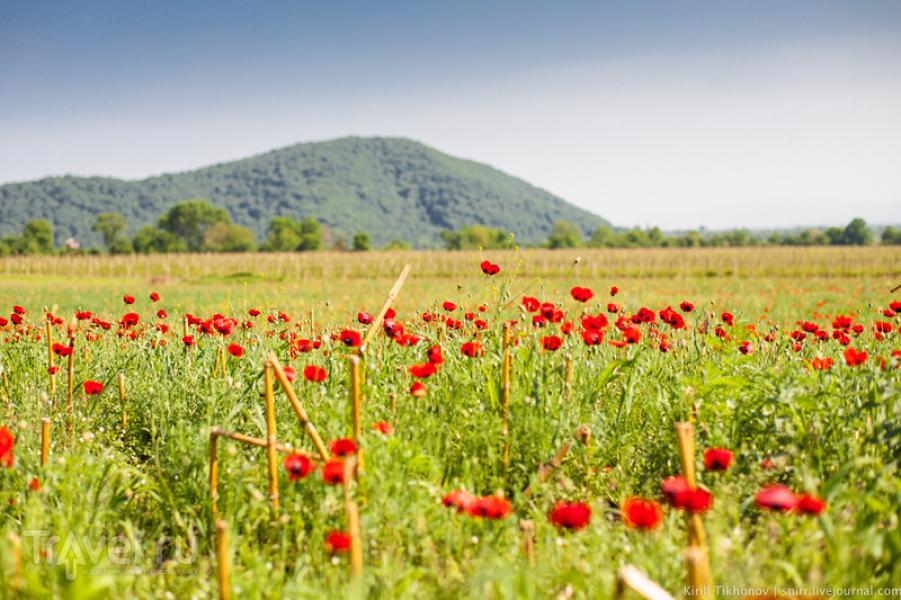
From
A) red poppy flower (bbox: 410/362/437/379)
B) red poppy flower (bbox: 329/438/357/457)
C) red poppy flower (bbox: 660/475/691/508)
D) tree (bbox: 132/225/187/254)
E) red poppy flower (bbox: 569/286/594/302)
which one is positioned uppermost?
tree (bbox: 132/225/187/254)

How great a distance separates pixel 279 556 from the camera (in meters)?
2.33

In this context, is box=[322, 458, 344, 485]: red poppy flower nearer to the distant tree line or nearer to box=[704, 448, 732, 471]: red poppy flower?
box=[704, 448, 732, 471]: red poppy flower

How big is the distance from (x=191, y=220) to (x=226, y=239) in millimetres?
9872

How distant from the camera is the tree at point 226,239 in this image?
112 m

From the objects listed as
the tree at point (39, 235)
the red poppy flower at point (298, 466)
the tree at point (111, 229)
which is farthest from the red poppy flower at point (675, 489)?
the tree at point (111, 229)

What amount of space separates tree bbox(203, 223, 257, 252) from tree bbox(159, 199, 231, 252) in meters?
3.60

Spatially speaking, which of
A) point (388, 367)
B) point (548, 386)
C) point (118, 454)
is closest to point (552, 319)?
point (548, 386)

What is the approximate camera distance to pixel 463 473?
274 cm

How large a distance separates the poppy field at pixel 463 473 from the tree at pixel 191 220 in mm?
124562

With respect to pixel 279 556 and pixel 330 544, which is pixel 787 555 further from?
pixel 279 556

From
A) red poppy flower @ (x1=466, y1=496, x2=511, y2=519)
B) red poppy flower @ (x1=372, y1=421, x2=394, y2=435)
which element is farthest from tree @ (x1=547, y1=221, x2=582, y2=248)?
red poppy flower @ (x1=466, y1=496, x2=511, y2=519)

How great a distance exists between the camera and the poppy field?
1843mm

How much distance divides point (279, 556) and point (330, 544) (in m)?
0.58

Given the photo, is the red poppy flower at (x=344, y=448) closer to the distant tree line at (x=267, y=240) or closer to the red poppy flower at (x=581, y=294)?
the red poppy flower at (x=581, y=294)
